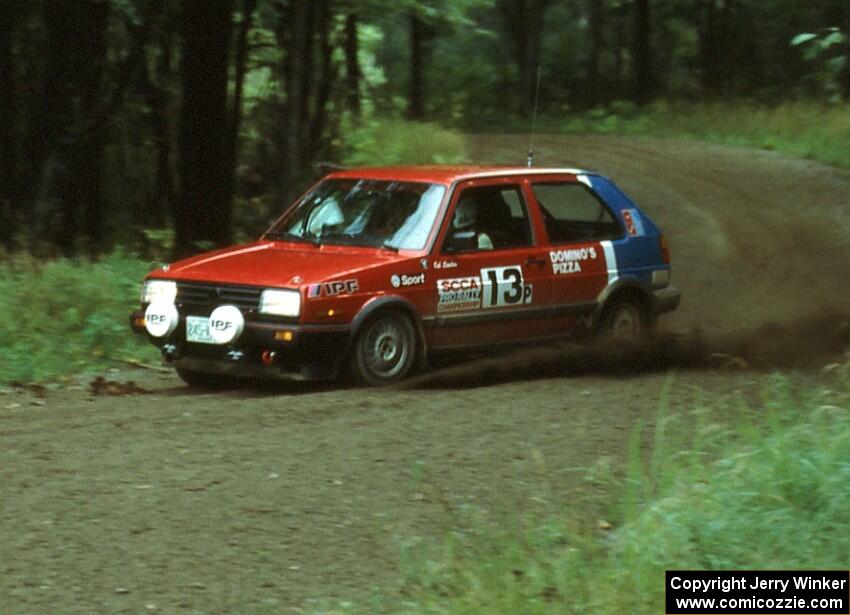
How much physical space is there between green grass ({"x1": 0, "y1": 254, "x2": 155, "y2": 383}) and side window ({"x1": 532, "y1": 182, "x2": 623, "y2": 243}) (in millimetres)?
3376

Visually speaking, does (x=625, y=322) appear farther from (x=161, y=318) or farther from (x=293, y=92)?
(x=293, y=92)

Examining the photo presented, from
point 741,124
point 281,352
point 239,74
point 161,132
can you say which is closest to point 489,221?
point 281,352

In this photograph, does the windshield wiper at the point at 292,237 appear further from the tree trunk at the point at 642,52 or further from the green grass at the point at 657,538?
the tree trunk at the point at 642,52

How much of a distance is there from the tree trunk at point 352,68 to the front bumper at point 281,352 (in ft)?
34.8

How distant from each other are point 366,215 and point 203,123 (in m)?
5.51

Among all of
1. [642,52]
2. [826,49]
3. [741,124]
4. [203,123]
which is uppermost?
[642,52]

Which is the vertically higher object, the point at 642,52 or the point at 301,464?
the point at 642,52

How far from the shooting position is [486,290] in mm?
11703

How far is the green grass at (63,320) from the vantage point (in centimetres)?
1240

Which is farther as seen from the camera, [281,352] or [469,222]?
[469,222]

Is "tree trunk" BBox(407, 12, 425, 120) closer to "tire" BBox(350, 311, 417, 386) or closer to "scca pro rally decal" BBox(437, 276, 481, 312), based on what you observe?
"scca pro rally decal" BBox(437, 276, 481, 312)

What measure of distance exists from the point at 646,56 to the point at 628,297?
38.2 metres

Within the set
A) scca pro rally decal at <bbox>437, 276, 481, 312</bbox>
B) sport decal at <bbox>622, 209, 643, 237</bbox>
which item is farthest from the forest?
scca pro rally decal at <bbox>437, 276, 481, 312</bbox>
